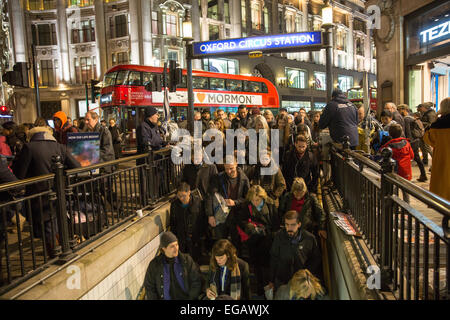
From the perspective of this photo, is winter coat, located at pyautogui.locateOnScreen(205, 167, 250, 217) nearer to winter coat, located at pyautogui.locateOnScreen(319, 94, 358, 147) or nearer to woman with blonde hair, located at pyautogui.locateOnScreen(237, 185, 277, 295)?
woman with blonde hair, located at pyautogui.locateOnScreen(237, 185, 277, 295)

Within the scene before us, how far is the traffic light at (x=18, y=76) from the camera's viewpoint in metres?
8.35

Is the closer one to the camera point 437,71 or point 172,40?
point 437,71

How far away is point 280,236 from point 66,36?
126 ft

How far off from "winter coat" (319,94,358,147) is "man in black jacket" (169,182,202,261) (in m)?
2.93

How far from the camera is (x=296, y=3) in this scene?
44844 mm

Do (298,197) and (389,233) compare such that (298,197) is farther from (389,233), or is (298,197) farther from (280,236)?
(389,233)

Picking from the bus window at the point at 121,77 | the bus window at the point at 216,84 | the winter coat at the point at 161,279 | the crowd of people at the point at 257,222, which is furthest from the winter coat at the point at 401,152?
the bus window at the point at 216,84

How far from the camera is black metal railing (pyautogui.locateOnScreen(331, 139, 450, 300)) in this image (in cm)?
212

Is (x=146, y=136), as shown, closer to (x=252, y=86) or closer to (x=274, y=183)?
(x=274, y=183)

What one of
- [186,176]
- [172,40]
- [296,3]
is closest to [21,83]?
[186,176]

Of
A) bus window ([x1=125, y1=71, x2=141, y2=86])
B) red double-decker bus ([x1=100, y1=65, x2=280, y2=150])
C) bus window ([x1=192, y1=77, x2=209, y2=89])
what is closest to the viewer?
red double-decker bus ([x1=100, y1=65, x2=280, y2=150])

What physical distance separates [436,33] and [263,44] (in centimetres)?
682

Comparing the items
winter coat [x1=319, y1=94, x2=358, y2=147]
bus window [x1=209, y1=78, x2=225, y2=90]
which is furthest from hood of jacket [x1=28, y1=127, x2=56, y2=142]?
bus window [x1=209, y1=78, x2=225, y2=90]

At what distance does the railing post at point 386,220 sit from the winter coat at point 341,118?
339cm
